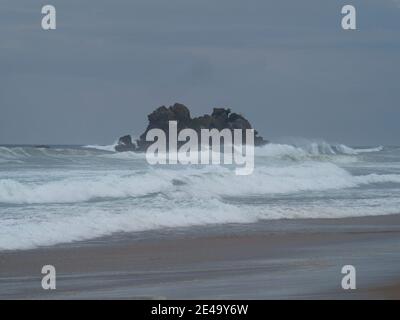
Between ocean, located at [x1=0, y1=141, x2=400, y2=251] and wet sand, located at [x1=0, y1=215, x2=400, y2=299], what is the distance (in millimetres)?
745

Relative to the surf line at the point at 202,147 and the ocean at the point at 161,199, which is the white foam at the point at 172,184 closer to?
the ocean at the point at 161,199

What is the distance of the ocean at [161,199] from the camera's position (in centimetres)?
1490

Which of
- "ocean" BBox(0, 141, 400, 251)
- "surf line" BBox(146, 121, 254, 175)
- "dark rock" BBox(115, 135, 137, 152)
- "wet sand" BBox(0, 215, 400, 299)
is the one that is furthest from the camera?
"dark rock" BBox(115, 135, 137, 152)

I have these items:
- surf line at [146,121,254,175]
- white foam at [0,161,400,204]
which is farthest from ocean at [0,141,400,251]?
surf line at [146,121,254,175]

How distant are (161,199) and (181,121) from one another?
33.6 m

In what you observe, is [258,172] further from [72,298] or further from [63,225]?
[72,298]

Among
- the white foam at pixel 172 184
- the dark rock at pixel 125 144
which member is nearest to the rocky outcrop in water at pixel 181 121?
the dark rock at pixel 125 144

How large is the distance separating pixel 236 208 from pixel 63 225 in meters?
4.79

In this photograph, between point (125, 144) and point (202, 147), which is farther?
point (125, 144)

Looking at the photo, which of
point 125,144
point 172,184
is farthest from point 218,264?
point 125,144

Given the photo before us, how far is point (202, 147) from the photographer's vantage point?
42125 millimetres

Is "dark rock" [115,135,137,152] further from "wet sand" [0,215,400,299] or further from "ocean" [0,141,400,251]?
"wet sand" [0,215,400,299]

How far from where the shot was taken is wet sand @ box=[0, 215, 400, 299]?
9.42 meters

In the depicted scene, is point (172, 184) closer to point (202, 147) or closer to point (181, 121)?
point (202, 147)
